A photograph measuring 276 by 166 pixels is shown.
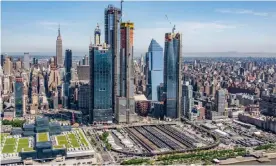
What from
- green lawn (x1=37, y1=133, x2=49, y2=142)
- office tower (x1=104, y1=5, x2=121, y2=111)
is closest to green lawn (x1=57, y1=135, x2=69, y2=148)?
green lawn (x1=37, y1=133, x2=49, y2=142)

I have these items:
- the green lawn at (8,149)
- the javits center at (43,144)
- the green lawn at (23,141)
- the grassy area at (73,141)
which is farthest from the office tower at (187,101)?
the green lawn at (8,149)

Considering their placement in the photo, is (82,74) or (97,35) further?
(82,74)

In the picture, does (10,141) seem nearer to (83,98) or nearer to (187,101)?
(83,98)

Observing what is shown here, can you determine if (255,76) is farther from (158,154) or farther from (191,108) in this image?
(158,154)

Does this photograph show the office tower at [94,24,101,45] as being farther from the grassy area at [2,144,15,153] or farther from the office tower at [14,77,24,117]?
the grassy area at [2,144,15,153]

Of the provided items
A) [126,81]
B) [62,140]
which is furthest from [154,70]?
[62,140]
